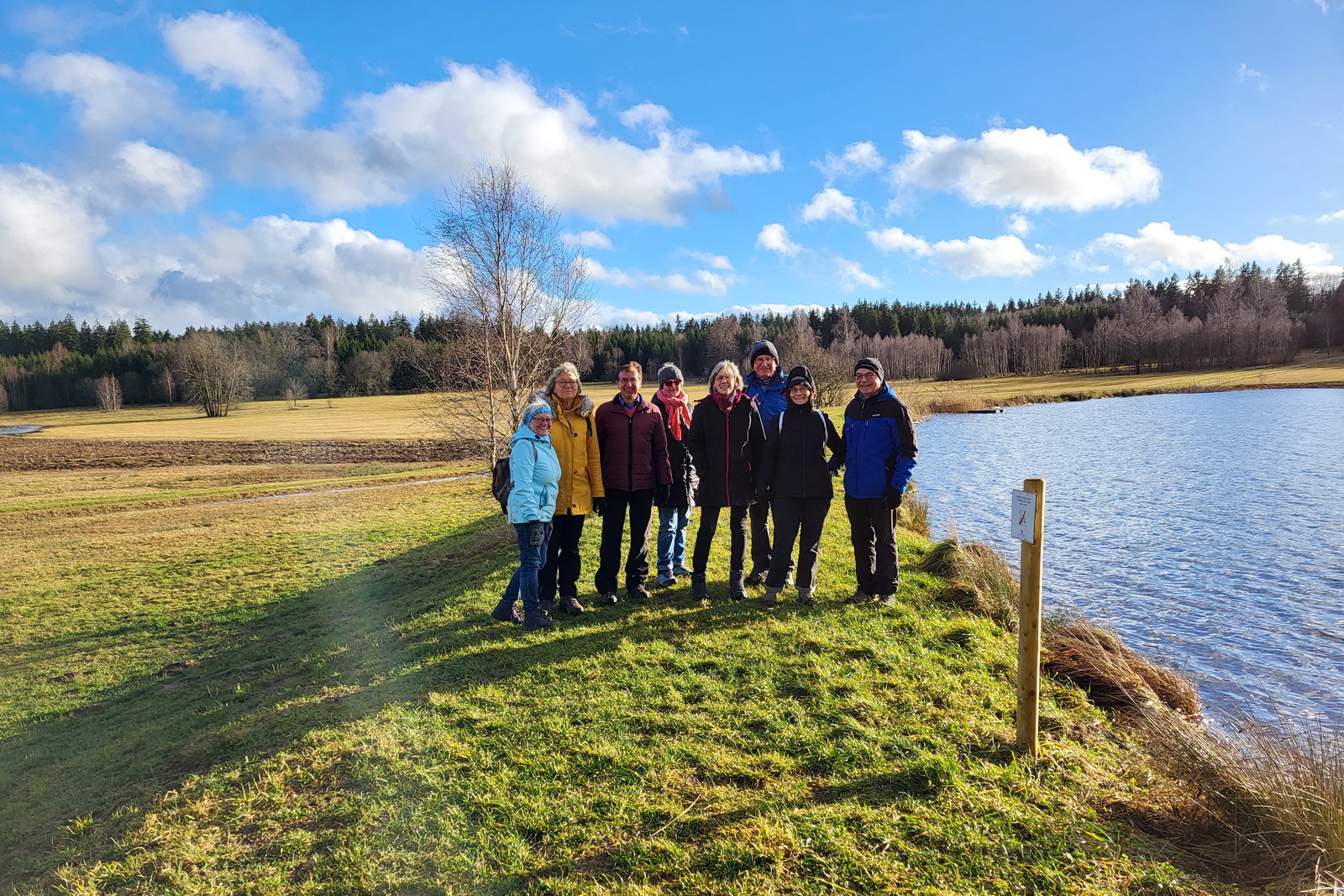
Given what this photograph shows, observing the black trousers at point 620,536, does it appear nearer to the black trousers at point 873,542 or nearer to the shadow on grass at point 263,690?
the shadow on grass at point 263,690

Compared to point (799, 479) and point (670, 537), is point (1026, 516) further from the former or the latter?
point (670, 537)

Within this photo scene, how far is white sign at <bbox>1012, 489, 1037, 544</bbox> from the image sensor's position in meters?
4.26

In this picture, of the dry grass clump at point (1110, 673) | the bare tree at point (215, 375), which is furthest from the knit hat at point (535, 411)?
the bare tree at point (215, 375)

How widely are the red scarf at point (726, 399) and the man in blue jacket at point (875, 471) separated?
1194mm

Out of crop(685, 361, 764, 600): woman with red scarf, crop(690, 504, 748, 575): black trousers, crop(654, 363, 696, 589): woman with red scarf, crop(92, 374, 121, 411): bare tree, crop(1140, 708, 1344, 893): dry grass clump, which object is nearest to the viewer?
crop(1140, 708, 1344, 893): dry grass clump

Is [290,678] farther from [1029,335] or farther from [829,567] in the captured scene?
[1029,335]

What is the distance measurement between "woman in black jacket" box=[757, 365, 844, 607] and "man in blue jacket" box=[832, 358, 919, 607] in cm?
29

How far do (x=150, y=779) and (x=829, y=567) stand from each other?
7.17 metres

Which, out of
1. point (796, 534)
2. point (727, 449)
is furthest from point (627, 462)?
point (796, 534)

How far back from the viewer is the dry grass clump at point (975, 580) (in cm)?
762

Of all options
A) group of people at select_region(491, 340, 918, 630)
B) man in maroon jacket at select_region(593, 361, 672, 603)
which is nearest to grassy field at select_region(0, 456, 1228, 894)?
group of people at select_region(491, 340, 918, 630)

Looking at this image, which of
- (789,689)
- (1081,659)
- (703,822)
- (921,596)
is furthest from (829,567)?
(703,822)

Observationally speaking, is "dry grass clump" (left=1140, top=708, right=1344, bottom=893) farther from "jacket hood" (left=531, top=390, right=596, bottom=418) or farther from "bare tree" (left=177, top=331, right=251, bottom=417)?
"bare tree" (left=177, top=331, right=251, bottom=417)

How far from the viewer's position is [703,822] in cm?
384
